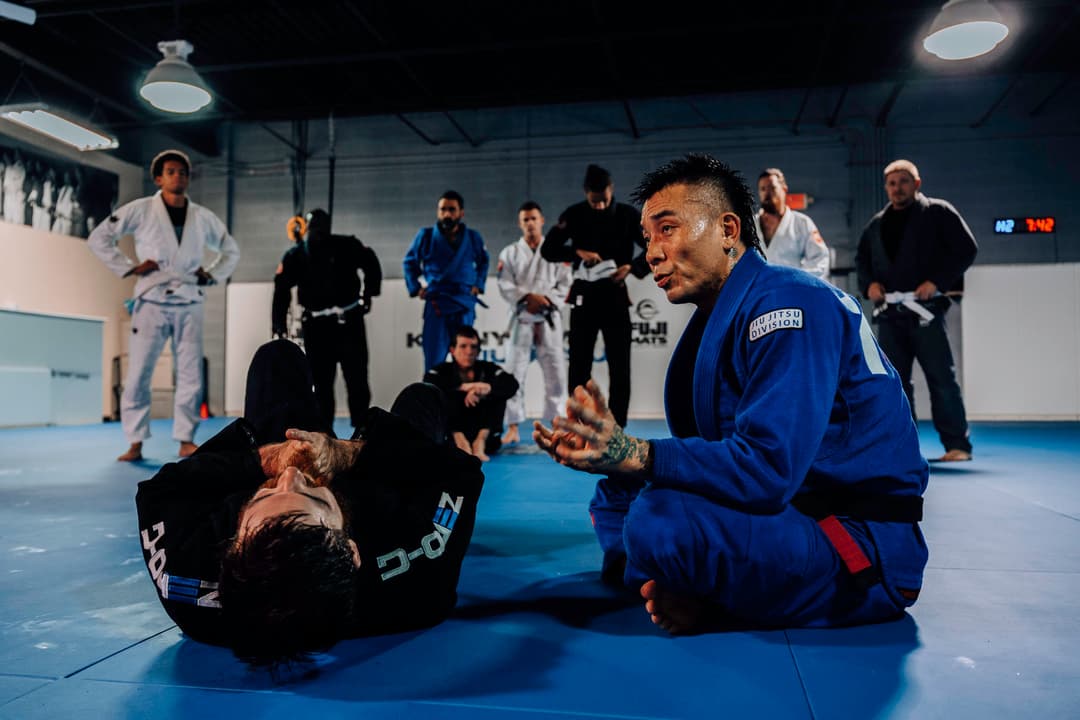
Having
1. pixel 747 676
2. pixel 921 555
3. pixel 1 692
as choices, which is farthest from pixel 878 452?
pixel 1 692

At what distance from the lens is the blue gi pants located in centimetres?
143

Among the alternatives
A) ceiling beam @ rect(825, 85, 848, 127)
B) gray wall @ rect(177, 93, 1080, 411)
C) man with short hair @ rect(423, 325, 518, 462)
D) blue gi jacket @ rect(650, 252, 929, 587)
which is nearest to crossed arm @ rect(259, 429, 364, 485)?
blue gi jacket @ rect(650, 252, 929, 587)

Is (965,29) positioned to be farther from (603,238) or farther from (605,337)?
(605,337)

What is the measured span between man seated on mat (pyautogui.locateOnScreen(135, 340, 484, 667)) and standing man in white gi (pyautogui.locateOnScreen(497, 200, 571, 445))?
4.48 m

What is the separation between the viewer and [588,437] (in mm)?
1259

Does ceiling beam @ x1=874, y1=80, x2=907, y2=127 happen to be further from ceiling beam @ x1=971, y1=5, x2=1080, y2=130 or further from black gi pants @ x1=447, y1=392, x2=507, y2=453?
black gi pants @ x1=447, y1=392, x2=507, y2=453

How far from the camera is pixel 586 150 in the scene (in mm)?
11781

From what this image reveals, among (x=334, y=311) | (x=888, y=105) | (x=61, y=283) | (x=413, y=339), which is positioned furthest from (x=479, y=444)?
(x=61, y=283)

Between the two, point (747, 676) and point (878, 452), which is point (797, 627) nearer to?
point (747, 676)

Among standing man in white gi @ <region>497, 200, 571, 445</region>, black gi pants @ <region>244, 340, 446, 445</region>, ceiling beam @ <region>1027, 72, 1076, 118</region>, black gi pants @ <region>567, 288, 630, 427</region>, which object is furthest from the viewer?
ceiling beam @ <region>1027, 72, 1076, 118</region>

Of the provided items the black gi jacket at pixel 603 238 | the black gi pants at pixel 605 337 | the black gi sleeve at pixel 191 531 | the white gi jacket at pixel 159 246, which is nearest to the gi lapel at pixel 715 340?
the black gi sleeve at pixel 191 531

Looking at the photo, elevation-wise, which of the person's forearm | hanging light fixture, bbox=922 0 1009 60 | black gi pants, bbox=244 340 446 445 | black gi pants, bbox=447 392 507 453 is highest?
hanging light fixture, bbox=922 0 1009 60

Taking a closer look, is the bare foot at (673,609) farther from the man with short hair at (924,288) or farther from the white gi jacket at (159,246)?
the white gi jacket at (159,246)

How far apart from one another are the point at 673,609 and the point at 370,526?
0.71 meters
